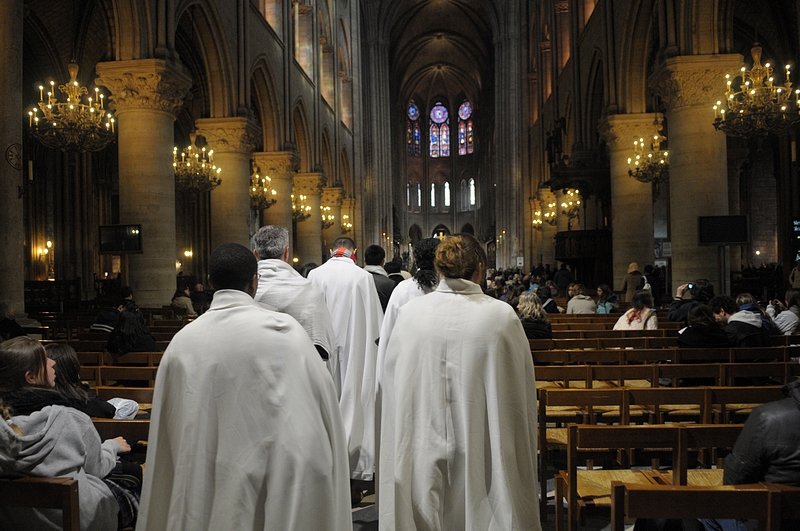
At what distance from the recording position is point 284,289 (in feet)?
13.1

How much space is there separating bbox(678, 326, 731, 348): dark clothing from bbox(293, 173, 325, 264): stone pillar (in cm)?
2119

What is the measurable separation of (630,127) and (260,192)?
10.2 meters

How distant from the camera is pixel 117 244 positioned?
13.1 meters

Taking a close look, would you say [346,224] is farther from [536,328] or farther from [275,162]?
[536,328]

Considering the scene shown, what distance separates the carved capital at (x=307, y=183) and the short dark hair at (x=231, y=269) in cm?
2490

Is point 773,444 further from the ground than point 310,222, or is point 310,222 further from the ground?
point 310,222

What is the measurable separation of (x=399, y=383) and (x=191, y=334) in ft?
3.60

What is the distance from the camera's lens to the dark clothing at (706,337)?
6445mm

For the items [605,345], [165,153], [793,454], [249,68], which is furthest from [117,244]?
[793,454]

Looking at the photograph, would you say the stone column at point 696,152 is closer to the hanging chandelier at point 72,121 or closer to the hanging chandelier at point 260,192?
the hanging chandelier at point 72,121

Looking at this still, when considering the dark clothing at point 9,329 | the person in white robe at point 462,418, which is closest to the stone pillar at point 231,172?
the dark clothing at point 9,329

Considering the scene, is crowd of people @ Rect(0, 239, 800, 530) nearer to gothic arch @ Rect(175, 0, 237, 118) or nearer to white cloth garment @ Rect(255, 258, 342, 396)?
white cloth garment @ Rect(255, 258, 342, 396)

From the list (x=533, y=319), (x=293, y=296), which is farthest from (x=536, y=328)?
(x=293, y=296)

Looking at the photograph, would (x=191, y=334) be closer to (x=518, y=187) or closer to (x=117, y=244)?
(x=117, y=244)
